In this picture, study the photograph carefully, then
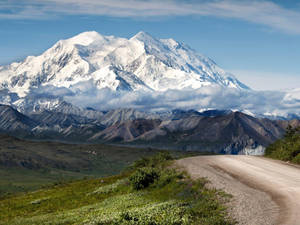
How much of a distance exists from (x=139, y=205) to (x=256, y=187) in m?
7.16

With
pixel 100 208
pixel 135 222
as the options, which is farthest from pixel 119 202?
pixel 135 222

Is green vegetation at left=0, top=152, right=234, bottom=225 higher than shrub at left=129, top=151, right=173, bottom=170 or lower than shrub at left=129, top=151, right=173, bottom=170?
lower

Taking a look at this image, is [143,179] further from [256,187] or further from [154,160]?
[154,160]

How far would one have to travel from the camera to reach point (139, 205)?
29.0 m

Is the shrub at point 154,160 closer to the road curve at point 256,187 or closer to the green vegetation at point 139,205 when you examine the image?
the green vegetation at point 139,205

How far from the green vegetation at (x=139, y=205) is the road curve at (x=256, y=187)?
37.5 inches

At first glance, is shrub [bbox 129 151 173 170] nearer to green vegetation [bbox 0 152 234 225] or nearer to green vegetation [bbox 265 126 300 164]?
green vegetation [bbox 0 152 234 225]

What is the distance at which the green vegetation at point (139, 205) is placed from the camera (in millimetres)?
22219

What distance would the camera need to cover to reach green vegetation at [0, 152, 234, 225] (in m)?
22.2

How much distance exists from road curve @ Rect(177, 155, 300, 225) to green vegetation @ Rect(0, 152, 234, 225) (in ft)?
3.12

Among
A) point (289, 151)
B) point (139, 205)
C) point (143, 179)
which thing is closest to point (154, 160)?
point (143, 179)

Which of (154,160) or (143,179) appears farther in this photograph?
(154,160)

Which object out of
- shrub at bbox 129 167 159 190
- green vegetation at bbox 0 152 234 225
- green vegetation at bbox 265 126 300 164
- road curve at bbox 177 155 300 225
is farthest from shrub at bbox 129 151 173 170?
green vegetation at bbox 265 126 300 164

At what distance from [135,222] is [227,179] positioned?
12074 millimetres
